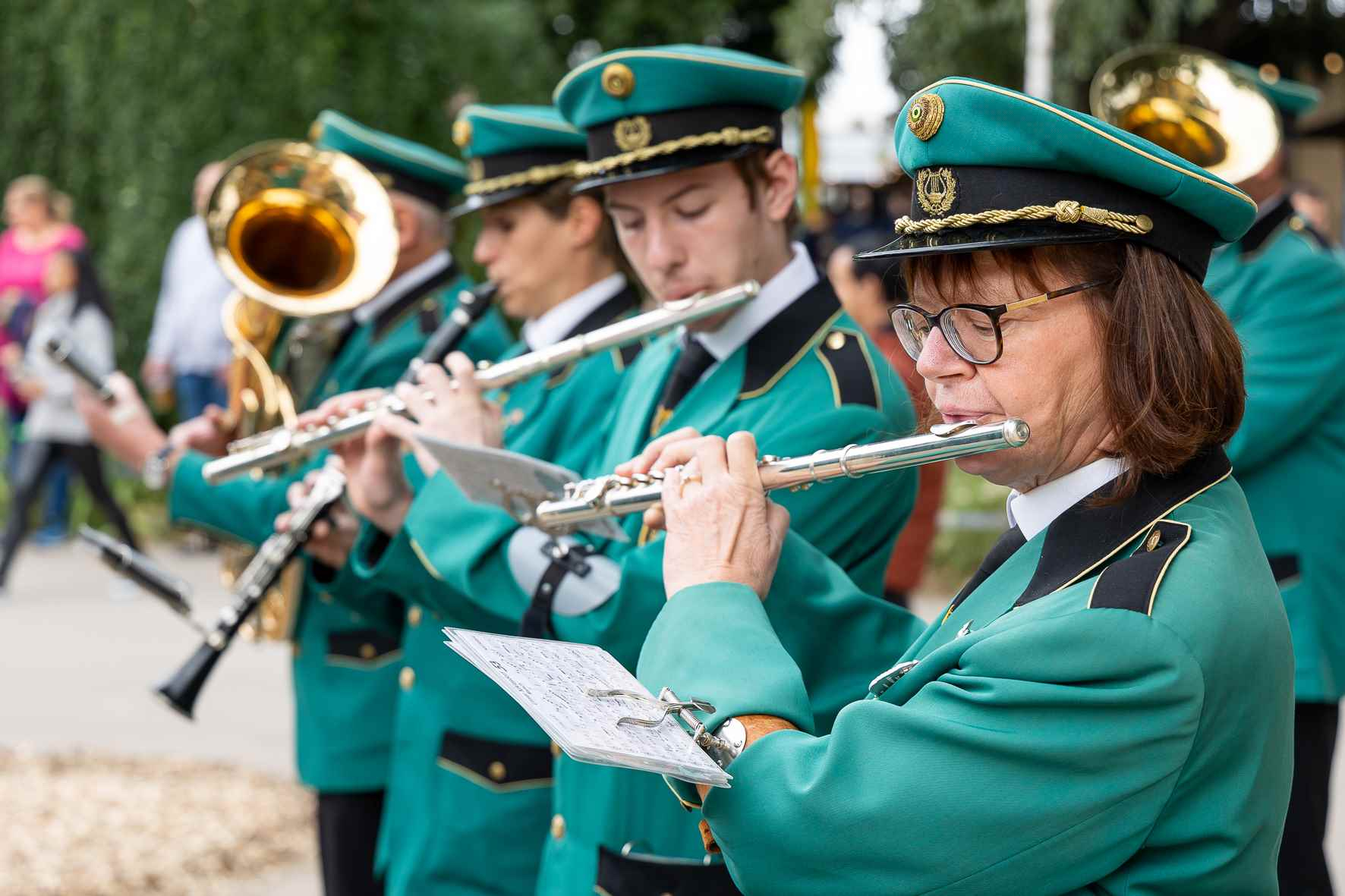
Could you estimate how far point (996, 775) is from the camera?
143cm

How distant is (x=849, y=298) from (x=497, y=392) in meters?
2.97

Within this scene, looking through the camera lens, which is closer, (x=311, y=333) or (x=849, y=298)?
(x=311, y=333)

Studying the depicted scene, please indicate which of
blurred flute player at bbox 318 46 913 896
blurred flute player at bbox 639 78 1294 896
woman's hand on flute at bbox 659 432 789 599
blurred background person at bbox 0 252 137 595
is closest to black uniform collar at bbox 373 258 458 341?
blurred flute player at bbox 318 46 913 896

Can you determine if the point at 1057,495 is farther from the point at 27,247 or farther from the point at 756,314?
the point at 27,247

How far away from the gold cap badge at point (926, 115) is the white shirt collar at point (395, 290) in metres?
2.35

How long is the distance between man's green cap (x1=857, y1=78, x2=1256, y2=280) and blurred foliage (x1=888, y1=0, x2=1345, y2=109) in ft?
27.9

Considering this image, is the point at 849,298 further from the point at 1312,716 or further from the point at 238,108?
the point at 238,108

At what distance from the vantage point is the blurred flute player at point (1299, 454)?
328 cm

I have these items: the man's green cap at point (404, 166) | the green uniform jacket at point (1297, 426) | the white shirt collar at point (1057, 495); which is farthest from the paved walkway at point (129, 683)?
Result: the white shirt collar at point (1057, 495)

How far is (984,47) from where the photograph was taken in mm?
10719

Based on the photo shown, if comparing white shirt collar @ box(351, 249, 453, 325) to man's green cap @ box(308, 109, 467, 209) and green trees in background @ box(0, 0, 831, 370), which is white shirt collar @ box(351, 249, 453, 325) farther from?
green trees in background @ box(0, 0, 831, 370)

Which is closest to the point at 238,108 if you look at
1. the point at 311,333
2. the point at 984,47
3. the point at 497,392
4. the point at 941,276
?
the point at 984,47

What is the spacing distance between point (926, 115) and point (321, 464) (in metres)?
2.55

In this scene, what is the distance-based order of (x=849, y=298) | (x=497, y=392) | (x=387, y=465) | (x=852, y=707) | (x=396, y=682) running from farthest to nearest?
(x=849, y=298), (x=396, y=682), (x=497, y=392), (x=387, y=465), (x=852, y=707)
